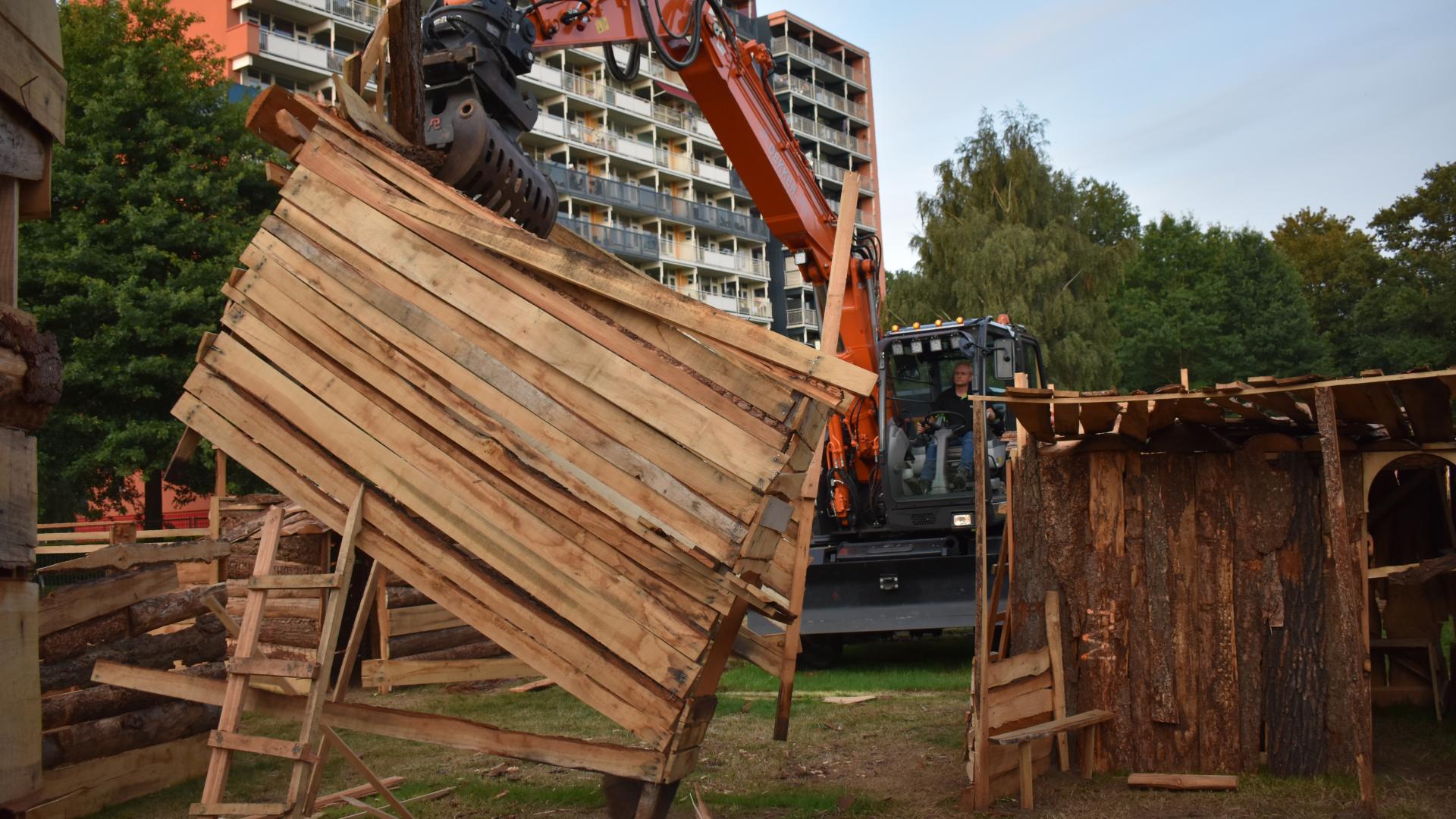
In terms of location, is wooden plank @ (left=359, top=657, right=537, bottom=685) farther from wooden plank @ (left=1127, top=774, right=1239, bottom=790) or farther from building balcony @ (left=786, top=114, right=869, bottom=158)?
building balcony @ (left=786, top=114, right=869, bottom=158)

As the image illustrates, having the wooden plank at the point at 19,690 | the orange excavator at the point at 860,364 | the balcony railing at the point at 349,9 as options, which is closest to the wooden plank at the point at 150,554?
the wooden plank at the point at 19,690

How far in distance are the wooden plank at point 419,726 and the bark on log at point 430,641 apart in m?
6.94

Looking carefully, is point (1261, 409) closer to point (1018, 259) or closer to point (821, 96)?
point (1018, 259)

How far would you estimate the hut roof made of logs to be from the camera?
248 inches

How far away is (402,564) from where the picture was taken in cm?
543

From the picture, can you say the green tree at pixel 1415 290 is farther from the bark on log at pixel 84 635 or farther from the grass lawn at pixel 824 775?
the bark on log at pixel 84 635

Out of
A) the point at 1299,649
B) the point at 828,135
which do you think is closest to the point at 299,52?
the point at 828,135

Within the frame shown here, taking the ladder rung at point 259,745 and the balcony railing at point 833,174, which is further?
the balcony railing at point 833,174

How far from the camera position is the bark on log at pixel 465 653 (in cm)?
1264

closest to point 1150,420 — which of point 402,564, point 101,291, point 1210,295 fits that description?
point 402,564

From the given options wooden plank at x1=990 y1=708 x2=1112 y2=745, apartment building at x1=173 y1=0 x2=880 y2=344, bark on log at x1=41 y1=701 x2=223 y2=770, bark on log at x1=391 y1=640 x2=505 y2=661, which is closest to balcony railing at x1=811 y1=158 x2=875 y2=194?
apartment building at x1=173 y1=0 x2=880 y2=344

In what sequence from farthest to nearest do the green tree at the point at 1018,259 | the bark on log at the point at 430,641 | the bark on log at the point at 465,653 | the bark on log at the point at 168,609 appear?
the green tree at the point at 1018,259, the bark on log at the point at 465,653, the bark on log at the point at 430,641, the bark on log at the point at 168,609

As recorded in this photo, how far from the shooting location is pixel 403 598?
505 inches

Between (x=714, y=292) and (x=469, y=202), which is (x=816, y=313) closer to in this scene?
(x=469, y=202)
